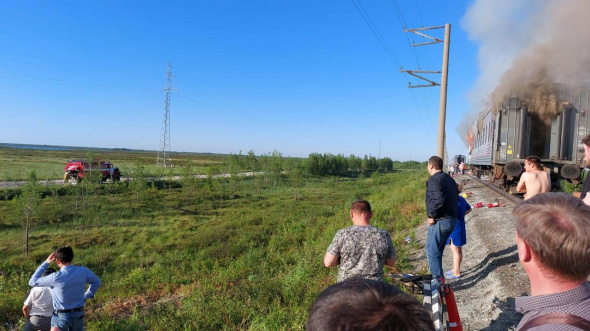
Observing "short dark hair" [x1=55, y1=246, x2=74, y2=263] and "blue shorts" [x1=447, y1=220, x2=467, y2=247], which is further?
"blue shorts" [x1=447, y1=220, x2=467, y2=247]

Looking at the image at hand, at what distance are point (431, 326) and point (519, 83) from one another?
1226 cm

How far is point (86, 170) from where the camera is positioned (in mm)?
25359

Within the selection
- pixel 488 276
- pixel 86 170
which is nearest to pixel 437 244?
pixel 488 276

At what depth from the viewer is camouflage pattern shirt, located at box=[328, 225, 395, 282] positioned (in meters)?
3.24

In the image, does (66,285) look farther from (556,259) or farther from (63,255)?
(556,259)

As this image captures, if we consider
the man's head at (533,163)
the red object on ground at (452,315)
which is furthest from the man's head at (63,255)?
the man's head at (533,163)

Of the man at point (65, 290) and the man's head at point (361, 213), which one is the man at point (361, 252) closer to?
the man's head at point (361, 213)

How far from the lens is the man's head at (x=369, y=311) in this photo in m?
1.00

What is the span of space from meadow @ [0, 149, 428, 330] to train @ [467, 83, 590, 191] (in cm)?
324

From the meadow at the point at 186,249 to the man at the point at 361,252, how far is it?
5.57ft

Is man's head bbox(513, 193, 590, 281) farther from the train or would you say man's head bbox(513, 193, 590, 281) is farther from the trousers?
the train

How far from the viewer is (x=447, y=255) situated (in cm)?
672

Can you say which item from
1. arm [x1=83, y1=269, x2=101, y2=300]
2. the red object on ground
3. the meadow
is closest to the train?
the meadow

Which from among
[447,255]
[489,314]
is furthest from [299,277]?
[489,314]
